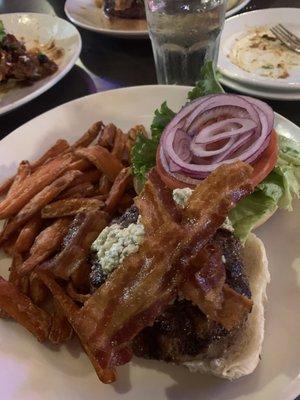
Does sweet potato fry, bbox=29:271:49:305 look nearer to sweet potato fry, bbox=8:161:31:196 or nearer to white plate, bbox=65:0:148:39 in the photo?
sweet potato fry, bbox=8:161:31:196

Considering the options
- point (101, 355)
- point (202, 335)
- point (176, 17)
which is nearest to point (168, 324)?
A: point (202, 335)

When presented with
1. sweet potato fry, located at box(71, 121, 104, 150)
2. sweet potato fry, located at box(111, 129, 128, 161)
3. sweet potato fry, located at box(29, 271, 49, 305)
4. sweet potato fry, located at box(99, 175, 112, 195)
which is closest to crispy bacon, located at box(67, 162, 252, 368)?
sweet potato fry, located at box(29, 271, 49, 305)

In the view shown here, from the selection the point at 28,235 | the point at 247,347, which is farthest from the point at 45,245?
the point at 247,347

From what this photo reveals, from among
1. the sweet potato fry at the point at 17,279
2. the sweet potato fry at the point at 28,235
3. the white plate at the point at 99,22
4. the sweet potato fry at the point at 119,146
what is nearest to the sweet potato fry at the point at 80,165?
the sweet potato fry at the point at 119,146

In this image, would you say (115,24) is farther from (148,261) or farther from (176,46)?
(148,261)

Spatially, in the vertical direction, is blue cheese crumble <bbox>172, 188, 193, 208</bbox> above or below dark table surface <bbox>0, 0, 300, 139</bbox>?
above

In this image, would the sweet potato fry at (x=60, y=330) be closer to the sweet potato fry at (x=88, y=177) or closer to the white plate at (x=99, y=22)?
the sweet potato fry at (x=88, y=177)
